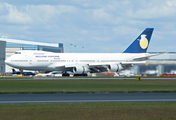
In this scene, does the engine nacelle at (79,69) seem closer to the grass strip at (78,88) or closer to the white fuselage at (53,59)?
the white fuselage at (53,59)

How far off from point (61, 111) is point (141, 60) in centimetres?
6218

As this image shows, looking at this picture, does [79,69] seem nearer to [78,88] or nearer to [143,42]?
[143,42]

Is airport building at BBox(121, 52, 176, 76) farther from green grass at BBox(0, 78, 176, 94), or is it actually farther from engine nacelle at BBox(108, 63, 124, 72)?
green grass at BBox(0, 78, 176, 94)

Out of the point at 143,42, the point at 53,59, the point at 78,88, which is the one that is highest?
the point at 143,42

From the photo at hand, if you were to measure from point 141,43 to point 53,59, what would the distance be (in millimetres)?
24016

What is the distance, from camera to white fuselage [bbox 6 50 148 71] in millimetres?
67562

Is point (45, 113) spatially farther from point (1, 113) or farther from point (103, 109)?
point (103, 109)

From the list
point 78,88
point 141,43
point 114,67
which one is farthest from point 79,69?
point 78,88

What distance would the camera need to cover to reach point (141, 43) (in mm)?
78812

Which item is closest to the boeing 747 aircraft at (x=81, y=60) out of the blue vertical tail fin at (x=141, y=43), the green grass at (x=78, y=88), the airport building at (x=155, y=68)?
the blue vertical tail fin at (x=141, y=43)

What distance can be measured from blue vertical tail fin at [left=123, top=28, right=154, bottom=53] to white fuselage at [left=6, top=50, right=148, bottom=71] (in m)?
2.57

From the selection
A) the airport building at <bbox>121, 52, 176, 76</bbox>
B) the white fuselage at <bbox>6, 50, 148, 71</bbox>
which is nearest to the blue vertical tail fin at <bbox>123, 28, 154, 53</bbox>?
the white fuselage at <bbox>6, 50, 148, 71</bbox>

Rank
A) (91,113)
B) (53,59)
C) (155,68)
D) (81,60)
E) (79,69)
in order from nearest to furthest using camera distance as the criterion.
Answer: (91,113) < (79,69) < (53,59) < (81,60) < (155,68)

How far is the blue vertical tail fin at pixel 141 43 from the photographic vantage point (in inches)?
3081
